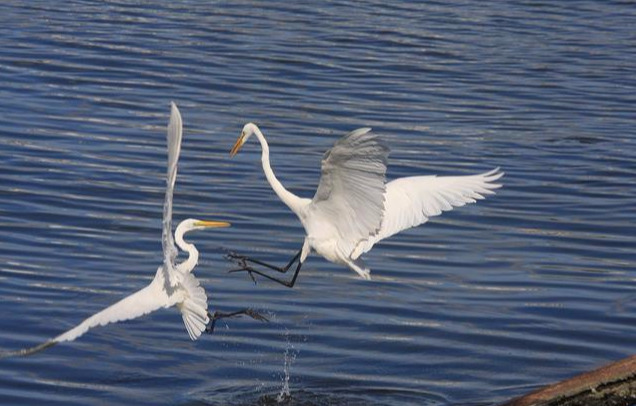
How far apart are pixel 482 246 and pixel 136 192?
10.7 feet

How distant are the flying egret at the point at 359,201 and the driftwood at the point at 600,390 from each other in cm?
169

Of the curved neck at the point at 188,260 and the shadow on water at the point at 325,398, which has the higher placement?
the curved neck at the point at 188,260

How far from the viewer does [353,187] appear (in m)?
8.28

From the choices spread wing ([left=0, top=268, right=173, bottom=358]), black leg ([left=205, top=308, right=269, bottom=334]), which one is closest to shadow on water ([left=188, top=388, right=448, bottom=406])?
black leg ([left=205, top=308, right=269, bottom=334])

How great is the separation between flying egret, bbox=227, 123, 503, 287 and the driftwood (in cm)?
169

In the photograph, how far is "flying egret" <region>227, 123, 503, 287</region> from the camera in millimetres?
8094

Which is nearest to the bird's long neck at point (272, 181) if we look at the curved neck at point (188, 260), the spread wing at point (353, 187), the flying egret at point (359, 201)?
the flying egret at point (359, 201)

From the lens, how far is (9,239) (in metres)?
11.6

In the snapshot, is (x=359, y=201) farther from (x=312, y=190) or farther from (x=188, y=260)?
(x=312, y=190)

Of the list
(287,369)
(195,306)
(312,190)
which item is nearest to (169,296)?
(195,306)

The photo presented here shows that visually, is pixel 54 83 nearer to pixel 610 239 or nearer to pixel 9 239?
pixel 9 239

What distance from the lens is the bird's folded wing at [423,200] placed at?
29.9 ft

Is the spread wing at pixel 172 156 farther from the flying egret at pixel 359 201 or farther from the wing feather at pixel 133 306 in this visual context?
the flying egret at pixel 359 201

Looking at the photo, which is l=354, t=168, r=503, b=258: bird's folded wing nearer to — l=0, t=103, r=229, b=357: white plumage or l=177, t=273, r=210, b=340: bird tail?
l=0, t=103, r=229, b=357: white plumage
